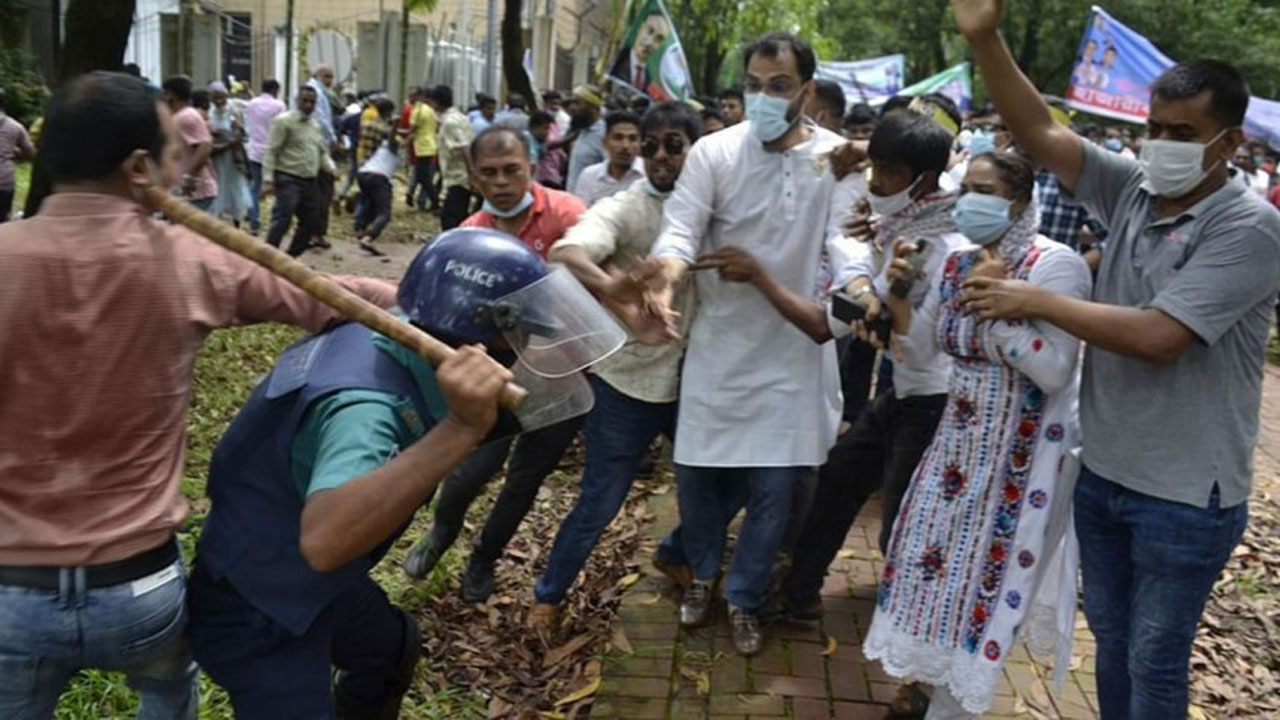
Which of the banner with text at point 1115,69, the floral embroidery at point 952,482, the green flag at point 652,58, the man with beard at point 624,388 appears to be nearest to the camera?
the floral embroidery at point 952,482

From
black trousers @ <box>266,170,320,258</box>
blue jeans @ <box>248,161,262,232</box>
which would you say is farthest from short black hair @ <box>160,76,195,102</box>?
blue jeans @ <box>248,161,262,232</box>

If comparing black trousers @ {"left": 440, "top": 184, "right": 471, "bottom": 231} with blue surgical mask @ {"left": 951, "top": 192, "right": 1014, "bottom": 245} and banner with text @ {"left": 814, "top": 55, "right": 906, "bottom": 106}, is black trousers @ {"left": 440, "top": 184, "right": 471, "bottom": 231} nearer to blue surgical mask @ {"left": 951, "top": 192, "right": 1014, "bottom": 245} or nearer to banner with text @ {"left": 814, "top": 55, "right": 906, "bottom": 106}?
blue surgical mask @ {"left": 951, "top": 192, "right": 1014, "bottom": 245}

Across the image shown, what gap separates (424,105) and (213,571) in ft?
41.2

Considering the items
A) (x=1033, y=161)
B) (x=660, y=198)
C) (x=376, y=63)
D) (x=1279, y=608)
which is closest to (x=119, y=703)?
(x=660, y=198)

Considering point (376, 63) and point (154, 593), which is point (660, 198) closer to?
point (154, 593)

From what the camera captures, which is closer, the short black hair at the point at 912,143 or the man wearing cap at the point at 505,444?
the short black hair at the point at 912,143

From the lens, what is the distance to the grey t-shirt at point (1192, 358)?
8.14 feet

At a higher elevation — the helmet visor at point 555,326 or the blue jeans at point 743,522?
the helmet visor at point 555,326

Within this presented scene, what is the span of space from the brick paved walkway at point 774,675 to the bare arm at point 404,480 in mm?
1857

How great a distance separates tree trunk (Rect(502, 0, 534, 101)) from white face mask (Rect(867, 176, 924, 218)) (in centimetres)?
1175

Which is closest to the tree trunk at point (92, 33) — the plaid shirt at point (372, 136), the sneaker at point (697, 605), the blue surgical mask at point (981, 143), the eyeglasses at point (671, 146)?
the eyeglasses at point (671, 146)

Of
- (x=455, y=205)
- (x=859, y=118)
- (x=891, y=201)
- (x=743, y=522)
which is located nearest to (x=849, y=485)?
(x=743, y=522)

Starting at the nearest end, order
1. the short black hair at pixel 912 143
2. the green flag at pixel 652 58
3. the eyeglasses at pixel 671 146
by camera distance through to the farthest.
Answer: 1. the short black hair at pixel 912 143
2. the eyeglasses at pixel 671 146
3. the green flag at pixel 652 58

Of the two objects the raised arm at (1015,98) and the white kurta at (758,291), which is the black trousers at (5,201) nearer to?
the white kurta at (758,291)
